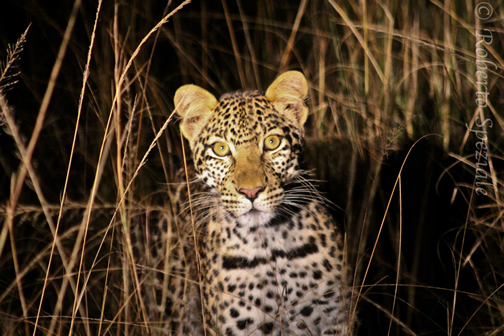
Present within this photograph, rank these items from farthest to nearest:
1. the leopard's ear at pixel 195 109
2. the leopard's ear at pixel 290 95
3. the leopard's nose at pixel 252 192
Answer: the leopard's ear at pixel 195 109 < the leopard's ear at pixel 290 95 < the leopard's nose at pixel 252 192

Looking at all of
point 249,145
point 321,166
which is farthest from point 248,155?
point 321,166

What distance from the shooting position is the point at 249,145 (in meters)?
3.89

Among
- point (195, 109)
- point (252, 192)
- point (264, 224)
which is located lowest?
point (264, 224)

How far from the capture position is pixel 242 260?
3992 mm

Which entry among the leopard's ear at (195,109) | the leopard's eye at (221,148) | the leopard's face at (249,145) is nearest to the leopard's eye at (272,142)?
the leopard's face at (249,145)

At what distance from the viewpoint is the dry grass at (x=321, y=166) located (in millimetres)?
3258

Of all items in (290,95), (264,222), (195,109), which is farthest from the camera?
(195,109)

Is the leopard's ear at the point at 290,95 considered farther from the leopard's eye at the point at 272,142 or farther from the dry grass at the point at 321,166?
the dry grass at the point at 321,166

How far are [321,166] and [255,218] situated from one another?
41.8 inches

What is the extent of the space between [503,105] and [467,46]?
0.74m

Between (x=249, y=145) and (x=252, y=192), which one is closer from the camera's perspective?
(x=252, y=192)

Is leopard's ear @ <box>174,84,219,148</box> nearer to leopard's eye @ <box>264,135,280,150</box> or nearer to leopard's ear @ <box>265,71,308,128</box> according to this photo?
leopard's ear @ <box>265,71,308,128</box>

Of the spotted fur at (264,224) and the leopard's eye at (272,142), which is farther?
the leopard's eye at (272,142)

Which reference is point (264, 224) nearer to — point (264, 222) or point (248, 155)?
point (264, 222)
